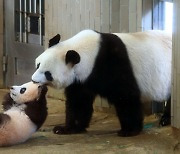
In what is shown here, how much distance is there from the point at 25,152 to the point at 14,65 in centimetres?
379

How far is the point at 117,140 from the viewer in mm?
3768

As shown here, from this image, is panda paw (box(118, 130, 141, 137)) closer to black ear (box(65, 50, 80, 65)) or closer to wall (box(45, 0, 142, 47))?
black ear (box(65, 50, 80, 65))

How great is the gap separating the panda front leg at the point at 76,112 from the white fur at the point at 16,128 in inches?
25.0

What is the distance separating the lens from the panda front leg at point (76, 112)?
4.08 meters

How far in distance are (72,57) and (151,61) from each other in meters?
0.85

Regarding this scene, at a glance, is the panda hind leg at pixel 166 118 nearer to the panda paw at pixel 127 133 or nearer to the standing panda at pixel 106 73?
the standing panda at pixel 106 73

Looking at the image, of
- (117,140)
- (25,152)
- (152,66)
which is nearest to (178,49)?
(152,66)

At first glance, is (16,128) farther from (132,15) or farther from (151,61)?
(132,15)

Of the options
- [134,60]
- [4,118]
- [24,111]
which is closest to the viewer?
[4,118]

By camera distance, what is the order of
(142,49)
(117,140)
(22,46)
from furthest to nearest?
1. (22,46)
2. (142,49)
3. (117,140)

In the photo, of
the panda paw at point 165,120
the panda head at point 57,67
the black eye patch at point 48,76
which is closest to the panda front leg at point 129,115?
the panda paw at point 165,120

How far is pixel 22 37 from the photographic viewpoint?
674cm

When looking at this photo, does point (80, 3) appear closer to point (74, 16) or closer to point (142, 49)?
point (74, 16)

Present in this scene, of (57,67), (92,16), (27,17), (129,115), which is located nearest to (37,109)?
(57,67)
